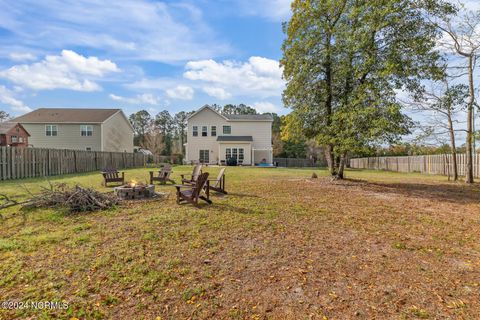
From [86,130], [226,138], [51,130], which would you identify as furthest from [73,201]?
[51,130]

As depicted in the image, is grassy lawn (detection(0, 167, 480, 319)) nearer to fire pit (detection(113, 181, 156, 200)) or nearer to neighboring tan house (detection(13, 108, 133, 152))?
fire pit (detection(113, 181, 156, 200))

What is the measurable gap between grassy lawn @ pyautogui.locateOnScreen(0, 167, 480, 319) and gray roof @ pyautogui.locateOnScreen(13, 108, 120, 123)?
29122mm

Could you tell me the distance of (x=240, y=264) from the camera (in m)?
3.83

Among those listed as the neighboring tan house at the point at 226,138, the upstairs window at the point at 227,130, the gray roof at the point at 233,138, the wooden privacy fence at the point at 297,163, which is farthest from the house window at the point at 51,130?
the wooden privacy fence at the point at 297,163

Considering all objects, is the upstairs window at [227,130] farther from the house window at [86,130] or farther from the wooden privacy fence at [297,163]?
the house window at [86,130]

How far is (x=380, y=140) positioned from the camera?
1070cm

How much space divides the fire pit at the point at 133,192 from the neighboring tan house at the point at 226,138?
24.1m

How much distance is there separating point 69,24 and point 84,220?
8844mm

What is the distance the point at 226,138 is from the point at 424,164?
848 inches

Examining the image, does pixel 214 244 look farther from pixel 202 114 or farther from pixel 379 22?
pixel 202 114

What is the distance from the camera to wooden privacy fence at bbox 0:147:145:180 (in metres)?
13.4

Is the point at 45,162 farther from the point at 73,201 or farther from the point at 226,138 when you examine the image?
the point at 226,138

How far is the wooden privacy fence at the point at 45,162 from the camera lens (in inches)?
528

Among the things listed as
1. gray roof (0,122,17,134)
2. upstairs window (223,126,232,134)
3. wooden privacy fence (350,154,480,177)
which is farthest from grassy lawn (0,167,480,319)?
gray roof (0,122,17,134)
